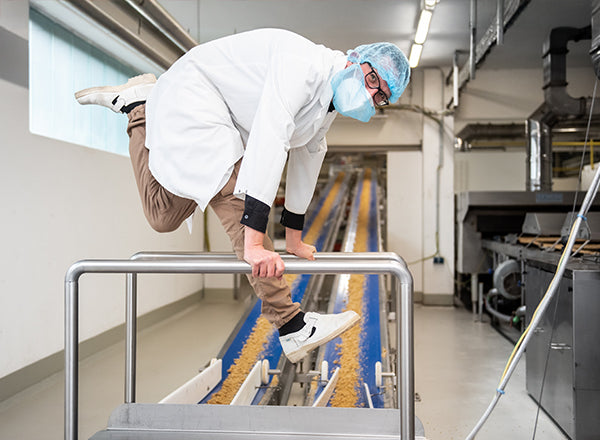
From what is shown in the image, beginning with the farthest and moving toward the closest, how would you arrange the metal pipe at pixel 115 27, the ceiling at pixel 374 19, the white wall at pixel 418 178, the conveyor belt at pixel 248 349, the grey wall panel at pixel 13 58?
1. the white wall at pixel 418 178
2. the ceiling at pixel 374 19
3. the grey wall panel at pixel 13 58
4. the metal pipe at pixel 115 27
5. the conveyor belt at pixel 248 349

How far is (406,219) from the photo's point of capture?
253 inches

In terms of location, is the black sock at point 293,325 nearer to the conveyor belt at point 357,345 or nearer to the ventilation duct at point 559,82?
the conveyor belt at point 357,345

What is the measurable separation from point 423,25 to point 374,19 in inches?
31.7

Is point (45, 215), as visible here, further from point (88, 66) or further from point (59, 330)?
point (88, 66)

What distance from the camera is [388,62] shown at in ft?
4.60

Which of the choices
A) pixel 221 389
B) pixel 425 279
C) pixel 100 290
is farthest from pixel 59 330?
pixel 425 279

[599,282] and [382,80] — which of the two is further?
[599,282]

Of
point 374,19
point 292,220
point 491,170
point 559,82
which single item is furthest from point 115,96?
point 491,170

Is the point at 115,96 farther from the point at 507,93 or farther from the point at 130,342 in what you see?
the point at 507,93

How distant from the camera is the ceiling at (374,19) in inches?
170

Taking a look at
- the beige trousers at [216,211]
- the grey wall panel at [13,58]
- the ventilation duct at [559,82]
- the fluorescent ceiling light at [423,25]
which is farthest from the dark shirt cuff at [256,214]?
the ventilation duct at [559,82]

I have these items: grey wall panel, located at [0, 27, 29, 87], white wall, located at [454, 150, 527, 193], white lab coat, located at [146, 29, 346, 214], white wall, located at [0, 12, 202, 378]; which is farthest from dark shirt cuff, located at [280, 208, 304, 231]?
white wall, located at [454, 150, 527, 193]

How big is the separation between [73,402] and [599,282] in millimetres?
2348

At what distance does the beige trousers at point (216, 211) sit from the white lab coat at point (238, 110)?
0.08 m
